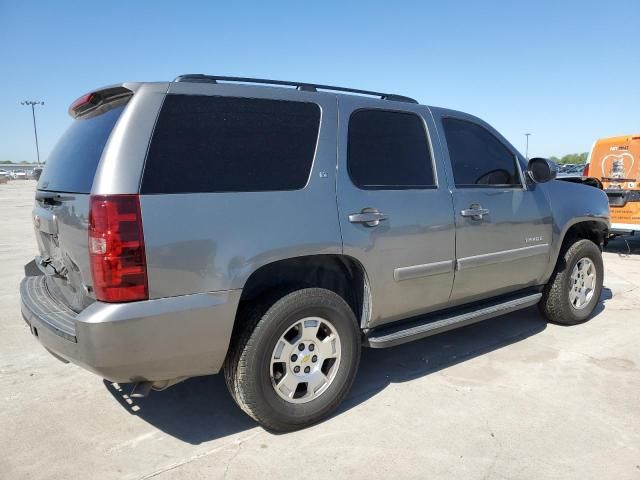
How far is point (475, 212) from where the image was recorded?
3621 millimetres

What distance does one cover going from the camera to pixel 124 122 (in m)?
2.39

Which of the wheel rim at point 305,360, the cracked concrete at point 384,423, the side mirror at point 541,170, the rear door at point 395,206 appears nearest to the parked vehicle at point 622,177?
the cracked concrete at point 384,423

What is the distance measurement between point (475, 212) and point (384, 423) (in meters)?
1.66

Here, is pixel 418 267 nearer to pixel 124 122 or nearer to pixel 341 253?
pixel 341 253

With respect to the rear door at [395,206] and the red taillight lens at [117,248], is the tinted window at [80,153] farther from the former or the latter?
the rear door at [395,206]

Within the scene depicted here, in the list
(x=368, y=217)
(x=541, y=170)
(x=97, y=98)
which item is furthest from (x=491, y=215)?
(x=97, y=98)

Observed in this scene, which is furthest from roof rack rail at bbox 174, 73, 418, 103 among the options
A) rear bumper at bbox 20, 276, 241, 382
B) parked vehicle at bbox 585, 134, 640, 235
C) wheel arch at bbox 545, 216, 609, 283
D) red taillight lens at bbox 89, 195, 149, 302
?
parked vehicle at bbox 585, 134, 640, 235

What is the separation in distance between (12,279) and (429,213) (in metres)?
5.94

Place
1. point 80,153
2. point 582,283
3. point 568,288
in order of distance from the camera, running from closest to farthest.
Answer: point 80,153
point 568,288
point 582,283

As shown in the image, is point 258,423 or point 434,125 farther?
point 434,125

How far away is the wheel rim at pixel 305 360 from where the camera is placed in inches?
111

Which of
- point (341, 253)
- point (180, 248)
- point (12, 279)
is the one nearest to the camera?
point (180, 248)

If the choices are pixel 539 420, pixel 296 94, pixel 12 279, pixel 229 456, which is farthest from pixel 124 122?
pixel 12 279

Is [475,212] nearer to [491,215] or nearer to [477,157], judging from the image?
[491,215]
